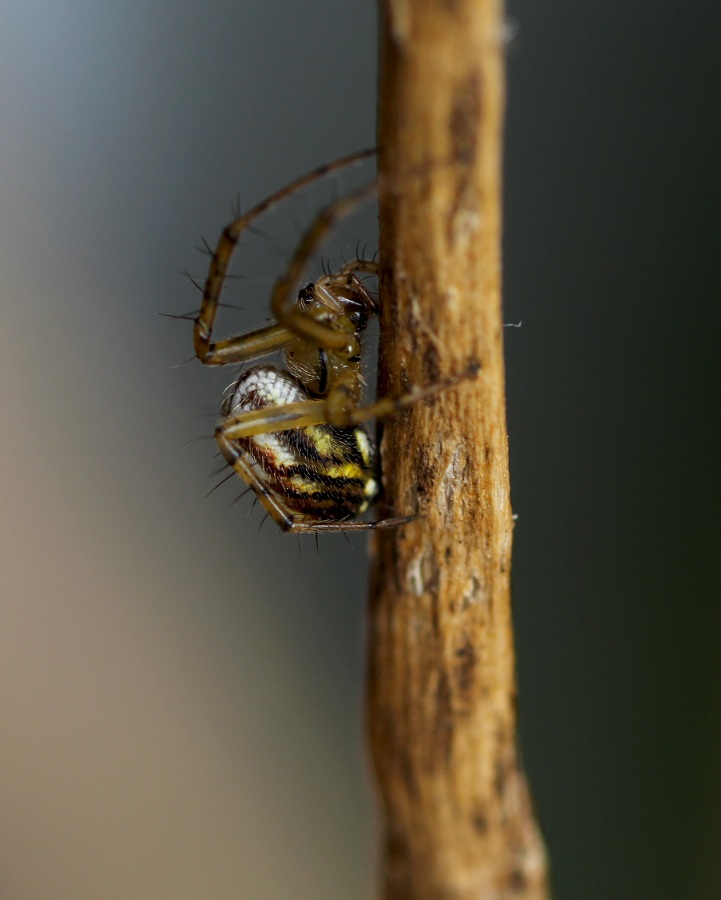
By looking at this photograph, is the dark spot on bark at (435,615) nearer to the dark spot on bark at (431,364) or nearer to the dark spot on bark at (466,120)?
the dark spot on bark at (431,364)

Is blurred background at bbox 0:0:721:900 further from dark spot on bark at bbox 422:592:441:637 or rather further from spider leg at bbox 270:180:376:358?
dark spot on bark at bbox 422:592:441:637

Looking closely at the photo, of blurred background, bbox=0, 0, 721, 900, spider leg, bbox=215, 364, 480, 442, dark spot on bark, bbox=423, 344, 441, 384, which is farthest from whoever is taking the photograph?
blurred background, bbox=0, 0, 721, 900

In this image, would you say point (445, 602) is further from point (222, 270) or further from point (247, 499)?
point (247, 499)

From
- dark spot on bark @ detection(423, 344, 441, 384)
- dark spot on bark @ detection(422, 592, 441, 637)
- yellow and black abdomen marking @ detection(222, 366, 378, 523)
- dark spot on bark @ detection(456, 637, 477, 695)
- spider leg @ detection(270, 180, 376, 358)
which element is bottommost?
dark spot on bark @ detection(456, 637, 477, 695)

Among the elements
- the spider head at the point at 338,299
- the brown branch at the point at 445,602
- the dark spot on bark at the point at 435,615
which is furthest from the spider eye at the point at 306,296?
the dark spot on bark at the point at 435,615

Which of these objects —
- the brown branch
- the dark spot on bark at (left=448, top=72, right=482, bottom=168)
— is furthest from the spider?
the dark spot on bark at (left=448, top=72, right=482, bottom=168)

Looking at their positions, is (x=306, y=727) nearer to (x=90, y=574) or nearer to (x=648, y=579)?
(x=90, y=574)
